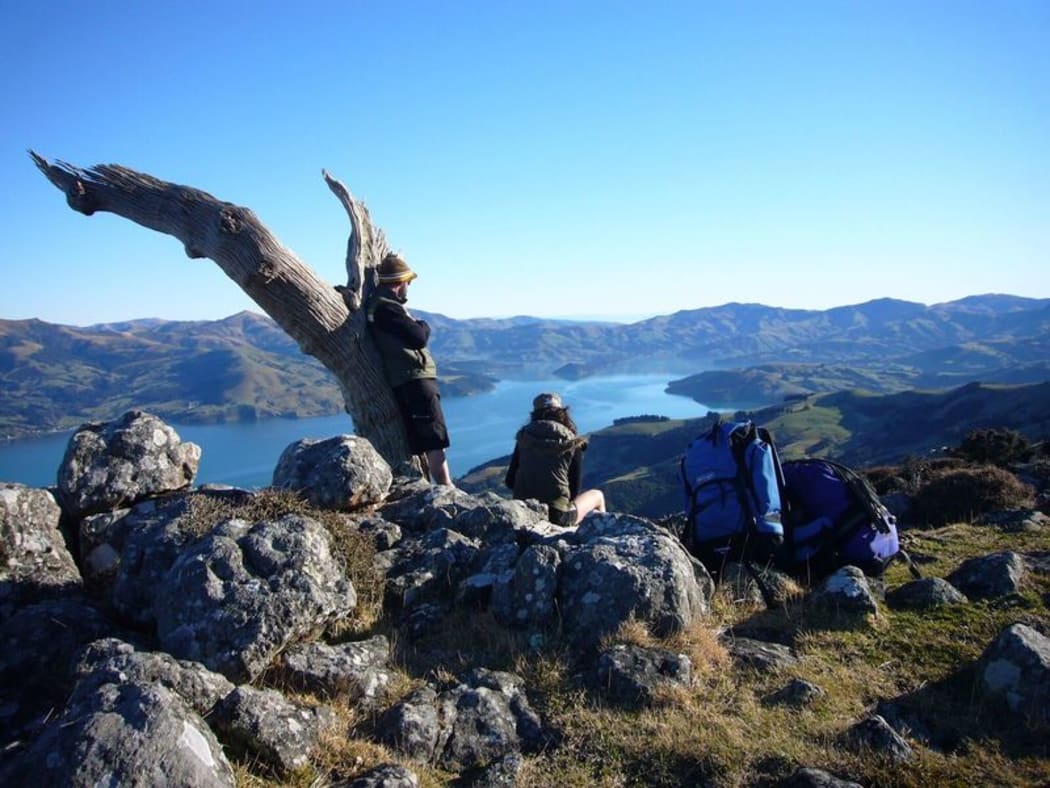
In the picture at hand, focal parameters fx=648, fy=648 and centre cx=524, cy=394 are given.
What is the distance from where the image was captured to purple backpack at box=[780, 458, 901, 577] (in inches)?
268

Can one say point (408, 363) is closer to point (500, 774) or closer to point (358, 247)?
point (358, 247)

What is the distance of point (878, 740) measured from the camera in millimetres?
4035

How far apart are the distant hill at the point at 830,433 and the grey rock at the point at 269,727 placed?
76141 millimetres

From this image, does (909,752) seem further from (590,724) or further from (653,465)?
(653,465)

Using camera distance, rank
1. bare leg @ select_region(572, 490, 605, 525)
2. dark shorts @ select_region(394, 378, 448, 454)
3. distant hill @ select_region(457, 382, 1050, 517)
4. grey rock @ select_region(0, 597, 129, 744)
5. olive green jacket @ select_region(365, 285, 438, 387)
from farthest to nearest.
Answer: distant hill @ select_region(457, 382, 1050, 517), dark shorts @ select_region(394, 378, 448, 454), olive green jacket @ select_region(365, 285, 438, 387), bare leg @ select_region(572, 490, 605, 525), grey rock @ select_region(0, 597, 129, 744)

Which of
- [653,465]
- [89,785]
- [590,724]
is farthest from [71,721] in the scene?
[653,465]

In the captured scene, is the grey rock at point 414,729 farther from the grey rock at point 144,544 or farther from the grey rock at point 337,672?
the grey rock at point 144,544

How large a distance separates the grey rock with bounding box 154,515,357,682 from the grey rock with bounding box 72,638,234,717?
10.8 inches

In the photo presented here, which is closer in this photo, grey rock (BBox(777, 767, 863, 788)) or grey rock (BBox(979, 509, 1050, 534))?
grey rock (BBox(777, 767, 863, 788))

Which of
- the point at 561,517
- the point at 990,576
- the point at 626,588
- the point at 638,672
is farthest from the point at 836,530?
the point at 638,672

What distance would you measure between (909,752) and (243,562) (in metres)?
4.62

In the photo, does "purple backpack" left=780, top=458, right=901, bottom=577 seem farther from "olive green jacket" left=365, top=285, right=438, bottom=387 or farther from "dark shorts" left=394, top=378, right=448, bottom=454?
"olive green jacket" left=365, top=285, right=438, bottom=387

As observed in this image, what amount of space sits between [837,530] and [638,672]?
3.36 m

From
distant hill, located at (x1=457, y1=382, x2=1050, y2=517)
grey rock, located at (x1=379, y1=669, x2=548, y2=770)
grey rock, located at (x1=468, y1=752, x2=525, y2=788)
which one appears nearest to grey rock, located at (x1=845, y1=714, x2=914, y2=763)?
grey rock, located at (x1=379, y1=669, x2=548, y2=770)
